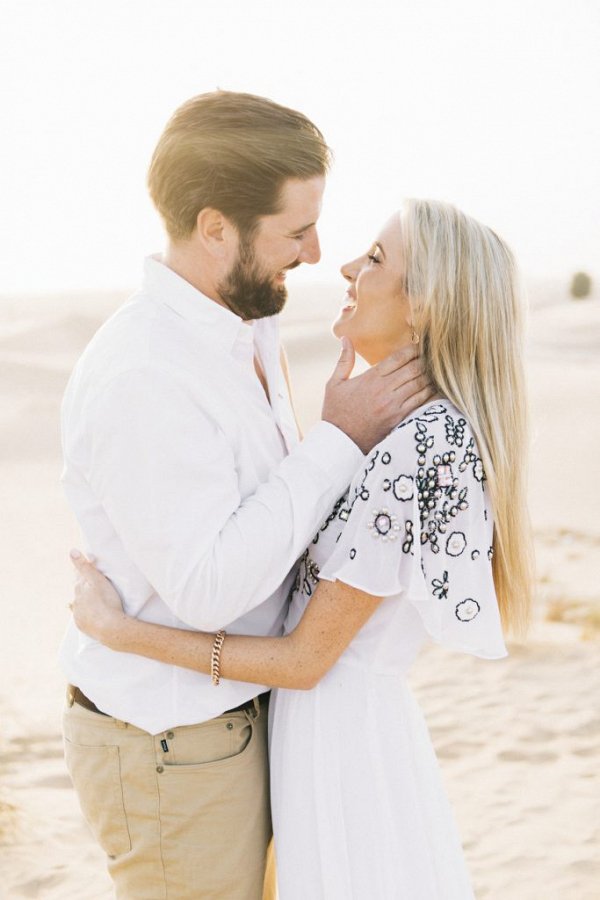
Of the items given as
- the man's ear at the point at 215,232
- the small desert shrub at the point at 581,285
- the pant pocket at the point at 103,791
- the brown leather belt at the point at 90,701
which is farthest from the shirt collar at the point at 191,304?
the small desert shrub at the point at 581,285

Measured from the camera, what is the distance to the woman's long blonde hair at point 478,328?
255 cm

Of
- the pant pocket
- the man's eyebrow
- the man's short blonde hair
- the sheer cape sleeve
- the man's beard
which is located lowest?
the pant pocket

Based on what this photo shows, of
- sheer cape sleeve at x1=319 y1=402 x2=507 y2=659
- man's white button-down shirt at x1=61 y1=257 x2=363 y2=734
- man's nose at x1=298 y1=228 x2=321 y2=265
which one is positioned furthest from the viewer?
man's nose at x1=298 y1=228 x2=321 y2=265

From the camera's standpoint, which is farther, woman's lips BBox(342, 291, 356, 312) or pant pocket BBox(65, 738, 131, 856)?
woman's lips BBox(342, 291, 356, 312)

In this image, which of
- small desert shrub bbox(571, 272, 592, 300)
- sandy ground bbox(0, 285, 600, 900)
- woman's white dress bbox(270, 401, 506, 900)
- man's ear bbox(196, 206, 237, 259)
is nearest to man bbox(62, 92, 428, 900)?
man's ear bbox(196, 206, 237, 259)

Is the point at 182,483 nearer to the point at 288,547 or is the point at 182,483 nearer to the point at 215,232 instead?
the point at 288,547

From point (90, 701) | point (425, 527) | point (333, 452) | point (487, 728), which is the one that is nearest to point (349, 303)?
point (333, 452)

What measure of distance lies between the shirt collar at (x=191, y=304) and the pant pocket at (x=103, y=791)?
1.10m

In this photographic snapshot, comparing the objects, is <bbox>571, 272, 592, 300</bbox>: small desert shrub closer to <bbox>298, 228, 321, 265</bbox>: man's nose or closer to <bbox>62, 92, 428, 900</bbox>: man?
<bbox>298, 228, 321, 265</bbox>: man's nose

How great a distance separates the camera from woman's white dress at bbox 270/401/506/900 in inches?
94.6

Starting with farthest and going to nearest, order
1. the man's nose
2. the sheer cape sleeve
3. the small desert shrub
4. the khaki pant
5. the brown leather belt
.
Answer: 1. the small desert shrub
2. the man's nose
3. the brown leather belt
4. the khaki pant
5. the sheer cape sleeve

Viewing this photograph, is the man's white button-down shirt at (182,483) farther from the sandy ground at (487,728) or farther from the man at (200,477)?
the sandy ground at (487,728)

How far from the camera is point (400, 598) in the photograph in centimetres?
256

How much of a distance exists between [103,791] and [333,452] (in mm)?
1066
